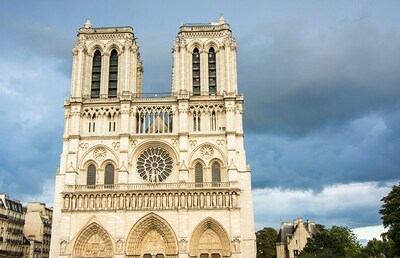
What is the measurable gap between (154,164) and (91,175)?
606cm

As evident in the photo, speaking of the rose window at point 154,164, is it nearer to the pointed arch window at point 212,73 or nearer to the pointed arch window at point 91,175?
the pointed arch window at point 91,175

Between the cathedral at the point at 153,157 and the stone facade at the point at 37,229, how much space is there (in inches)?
645

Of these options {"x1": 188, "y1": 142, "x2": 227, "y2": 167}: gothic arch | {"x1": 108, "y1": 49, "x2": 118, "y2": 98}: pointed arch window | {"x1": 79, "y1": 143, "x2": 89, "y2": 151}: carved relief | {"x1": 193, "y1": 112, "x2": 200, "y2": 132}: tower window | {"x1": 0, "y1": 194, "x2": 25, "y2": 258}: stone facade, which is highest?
{"x1": 108, "y1": 49, "x2": 118, "y2": 98}: pointed arch window

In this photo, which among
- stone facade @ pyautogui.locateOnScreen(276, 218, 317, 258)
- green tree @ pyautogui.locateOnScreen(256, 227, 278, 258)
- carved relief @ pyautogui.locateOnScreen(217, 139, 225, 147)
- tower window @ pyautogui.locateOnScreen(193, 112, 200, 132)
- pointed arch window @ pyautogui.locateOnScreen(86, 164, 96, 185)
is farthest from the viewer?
green tree @ pyautogui.locateOnScreen(256, 227, 278, 258)

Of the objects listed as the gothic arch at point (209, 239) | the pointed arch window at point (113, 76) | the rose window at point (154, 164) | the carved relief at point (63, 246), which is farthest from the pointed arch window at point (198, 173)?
the carved relief at point (63, 246)

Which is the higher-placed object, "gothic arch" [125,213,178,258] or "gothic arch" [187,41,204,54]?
"gothic arch" [187,41,204,54]

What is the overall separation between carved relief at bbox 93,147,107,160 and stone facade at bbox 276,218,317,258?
22.2 metres

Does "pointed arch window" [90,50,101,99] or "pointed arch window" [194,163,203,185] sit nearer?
"pointed arch window" [194,163,203,185]

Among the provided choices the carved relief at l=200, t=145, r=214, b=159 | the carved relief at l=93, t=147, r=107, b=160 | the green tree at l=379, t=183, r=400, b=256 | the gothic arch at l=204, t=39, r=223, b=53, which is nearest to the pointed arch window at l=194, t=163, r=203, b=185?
the carved relief at l=200, t=145, r=214, b=159

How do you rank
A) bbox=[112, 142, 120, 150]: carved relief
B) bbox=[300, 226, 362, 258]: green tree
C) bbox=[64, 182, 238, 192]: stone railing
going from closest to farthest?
bbox=[300, 226, 362, 258]: green tree < bbox=[64, 182, 238, 192]: stone railing < bbox=[112, 142, 120, 150]: carved relief

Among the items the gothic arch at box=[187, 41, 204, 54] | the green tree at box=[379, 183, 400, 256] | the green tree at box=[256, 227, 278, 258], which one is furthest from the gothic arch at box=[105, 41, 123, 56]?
the green tree at box=[256, 227, 278, 258]

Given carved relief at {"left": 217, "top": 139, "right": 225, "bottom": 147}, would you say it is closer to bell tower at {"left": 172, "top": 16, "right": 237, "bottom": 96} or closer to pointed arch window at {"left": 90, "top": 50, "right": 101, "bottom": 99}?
bell tower at {"left": 172, "top": 16, "right": 237, "bottom": 96}

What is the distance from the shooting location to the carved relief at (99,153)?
4626 cm

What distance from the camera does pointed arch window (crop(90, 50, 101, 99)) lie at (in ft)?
162
